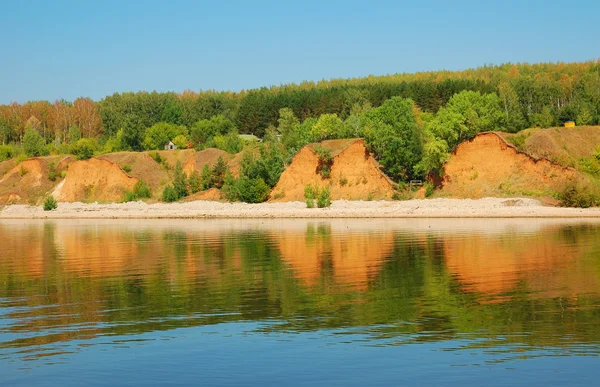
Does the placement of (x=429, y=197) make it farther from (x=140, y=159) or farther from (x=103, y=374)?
(x=103, y=374)

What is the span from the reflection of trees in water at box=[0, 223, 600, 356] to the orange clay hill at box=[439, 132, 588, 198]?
60.8 ft

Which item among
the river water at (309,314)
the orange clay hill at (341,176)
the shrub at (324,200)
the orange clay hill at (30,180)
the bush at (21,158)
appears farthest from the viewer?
the bush at (21,158)

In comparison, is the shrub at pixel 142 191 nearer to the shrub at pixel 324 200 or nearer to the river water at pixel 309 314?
the shrub at pixel 324 200

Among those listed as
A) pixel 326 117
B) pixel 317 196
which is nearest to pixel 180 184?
pixel 326 117

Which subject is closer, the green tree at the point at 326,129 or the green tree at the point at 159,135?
the green tree at the point at 326,129

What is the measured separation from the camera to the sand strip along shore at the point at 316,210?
54.4m

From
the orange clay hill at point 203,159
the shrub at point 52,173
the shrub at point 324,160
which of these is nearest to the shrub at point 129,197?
the orange clay hill at point 203,159

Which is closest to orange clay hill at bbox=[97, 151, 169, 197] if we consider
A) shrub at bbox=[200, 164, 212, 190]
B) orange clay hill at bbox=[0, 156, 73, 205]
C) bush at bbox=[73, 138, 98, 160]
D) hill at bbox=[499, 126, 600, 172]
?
bush at bbox=[73, 138, 98, 160]

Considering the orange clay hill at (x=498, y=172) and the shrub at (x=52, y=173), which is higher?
the shrub at (x=52, y=173)

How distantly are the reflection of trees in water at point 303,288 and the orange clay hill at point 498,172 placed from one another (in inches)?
730

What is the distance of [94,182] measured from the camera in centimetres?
8538

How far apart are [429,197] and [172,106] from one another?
215ft

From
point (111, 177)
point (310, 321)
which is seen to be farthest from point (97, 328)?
point (111, 177)

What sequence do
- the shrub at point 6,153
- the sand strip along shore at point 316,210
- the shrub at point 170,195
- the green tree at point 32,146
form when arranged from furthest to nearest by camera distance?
the shrub at point 6,153 < the green tree at point 32,146 < the shrub at point 170,195 < the sand strip along shore at point 316,210
